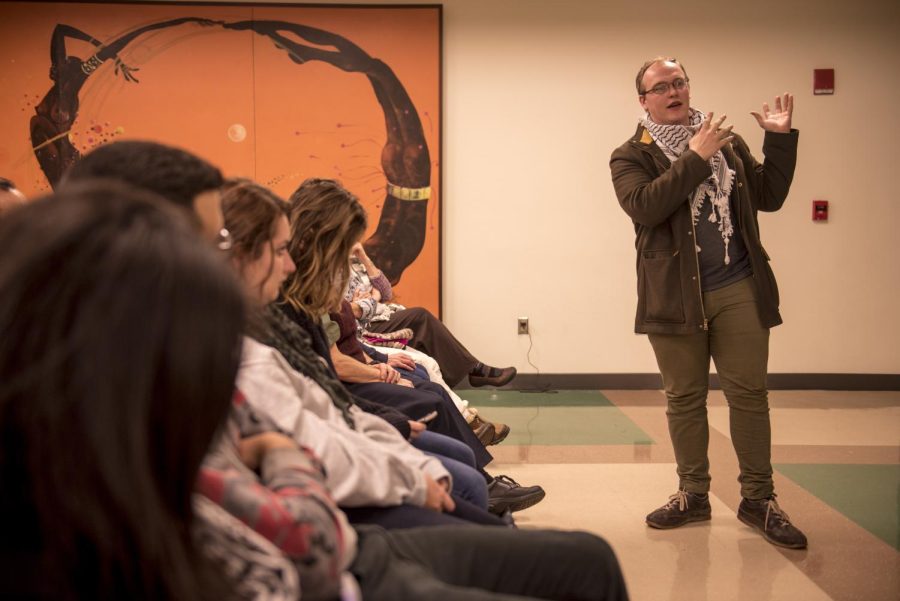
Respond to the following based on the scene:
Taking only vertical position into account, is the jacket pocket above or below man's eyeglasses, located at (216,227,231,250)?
below

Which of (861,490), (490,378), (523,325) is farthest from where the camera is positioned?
(523,325)

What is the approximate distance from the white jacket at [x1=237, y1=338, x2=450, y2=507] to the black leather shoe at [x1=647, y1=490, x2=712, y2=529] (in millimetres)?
1479

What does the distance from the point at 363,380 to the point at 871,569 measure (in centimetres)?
165

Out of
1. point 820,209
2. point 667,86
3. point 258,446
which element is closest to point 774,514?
point 667,86

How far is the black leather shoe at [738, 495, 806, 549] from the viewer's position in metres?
2.66

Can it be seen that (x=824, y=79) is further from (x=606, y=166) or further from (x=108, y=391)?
(x=108, y=391)

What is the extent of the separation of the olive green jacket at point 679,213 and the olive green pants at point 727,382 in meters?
0.07

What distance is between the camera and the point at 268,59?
5.21 meters

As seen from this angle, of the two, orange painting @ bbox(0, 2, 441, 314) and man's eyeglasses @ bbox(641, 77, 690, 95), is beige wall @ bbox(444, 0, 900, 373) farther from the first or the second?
man's eyeglasses @ bbox(641, 77, 690, 95)

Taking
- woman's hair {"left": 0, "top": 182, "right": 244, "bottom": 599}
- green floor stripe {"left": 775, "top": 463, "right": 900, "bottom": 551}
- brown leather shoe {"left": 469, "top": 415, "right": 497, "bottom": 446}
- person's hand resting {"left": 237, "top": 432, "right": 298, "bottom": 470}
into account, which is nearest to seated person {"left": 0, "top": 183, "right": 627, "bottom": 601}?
woman's hair {"left": 0, "top": 182, "right": 244, "bottom": 599}

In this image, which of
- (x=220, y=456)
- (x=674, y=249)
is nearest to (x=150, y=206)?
(x=220, y=456)

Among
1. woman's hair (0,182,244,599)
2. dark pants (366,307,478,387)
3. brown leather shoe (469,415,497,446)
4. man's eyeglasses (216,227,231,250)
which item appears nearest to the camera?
woman's hair (0,182,244,599)

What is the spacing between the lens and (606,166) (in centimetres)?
536

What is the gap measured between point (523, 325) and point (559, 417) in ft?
3.14
